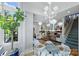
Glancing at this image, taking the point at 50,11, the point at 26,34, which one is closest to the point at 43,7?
the point at 50,11

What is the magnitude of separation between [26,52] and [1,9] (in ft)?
2.54

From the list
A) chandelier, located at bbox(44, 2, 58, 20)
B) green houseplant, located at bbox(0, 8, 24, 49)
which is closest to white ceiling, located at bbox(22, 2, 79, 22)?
chandelier, located at bbox(44, 2, 58, 20)

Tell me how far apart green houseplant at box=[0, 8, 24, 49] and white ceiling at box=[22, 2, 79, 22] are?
0.15 metres

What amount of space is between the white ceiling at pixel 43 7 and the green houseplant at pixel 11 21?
154mm

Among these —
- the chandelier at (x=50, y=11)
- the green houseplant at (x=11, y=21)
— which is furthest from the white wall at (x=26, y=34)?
Answer: the chandelier at (x=50, y=11)

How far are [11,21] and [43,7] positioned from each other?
54 cm

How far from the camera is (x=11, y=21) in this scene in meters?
2.04

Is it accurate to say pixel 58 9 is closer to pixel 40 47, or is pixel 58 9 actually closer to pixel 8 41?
pixel 40 47

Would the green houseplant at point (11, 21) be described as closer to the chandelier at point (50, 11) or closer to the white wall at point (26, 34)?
the white wall at point (26, 34)

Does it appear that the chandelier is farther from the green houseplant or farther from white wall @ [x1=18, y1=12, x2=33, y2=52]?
the green houseplant

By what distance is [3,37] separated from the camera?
206 centimetres

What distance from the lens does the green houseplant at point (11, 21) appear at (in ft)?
6.68

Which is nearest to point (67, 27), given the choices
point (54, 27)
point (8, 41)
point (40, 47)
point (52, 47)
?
point (54, 27)

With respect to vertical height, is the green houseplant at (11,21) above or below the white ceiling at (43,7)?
below
